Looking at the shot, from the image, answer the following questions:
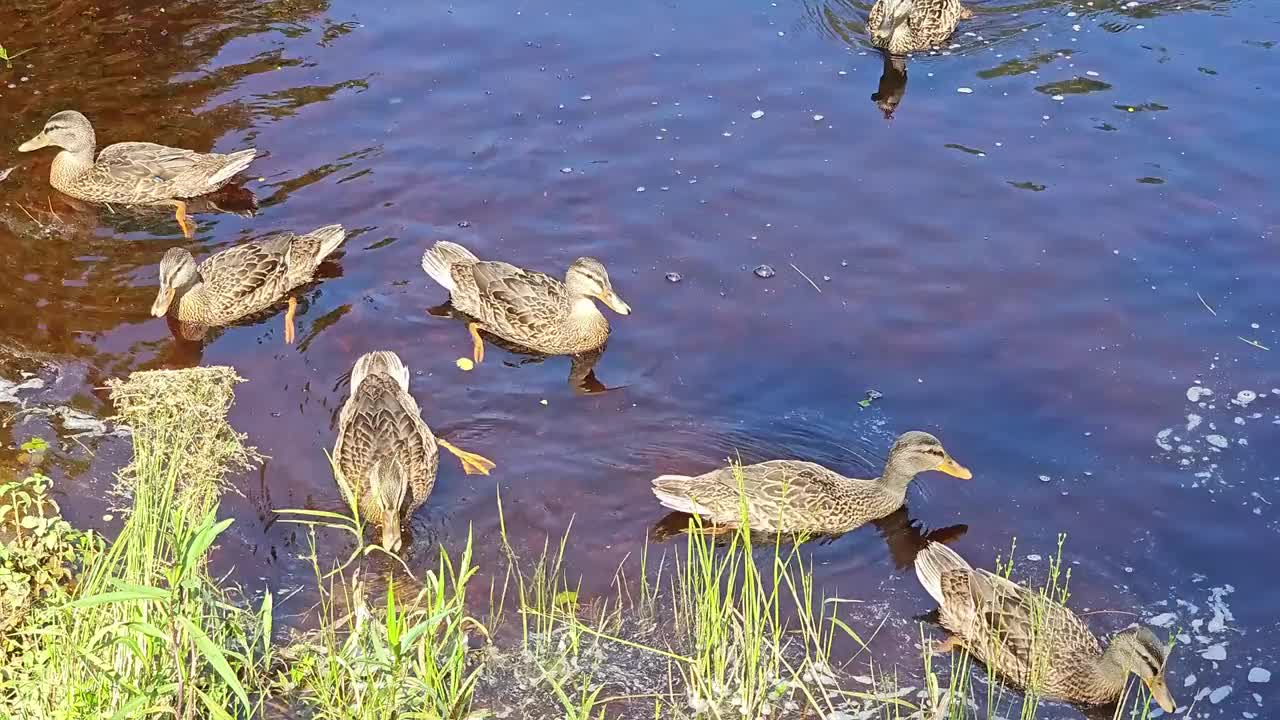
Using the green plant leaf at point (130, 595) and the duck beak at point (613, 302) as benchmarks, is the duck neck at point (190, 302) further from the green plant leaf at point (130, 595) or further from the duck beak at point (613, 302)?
the green plant leaf at point (130, 595)

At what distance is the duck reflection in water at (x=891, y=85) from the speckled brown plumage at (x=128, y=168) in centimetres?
547

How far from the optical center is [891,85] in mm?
11914

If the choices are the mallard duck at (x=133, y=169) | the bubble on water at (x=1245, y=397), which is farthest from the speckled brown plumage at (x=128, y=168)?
the bubble on water at (x=1245, y=397)

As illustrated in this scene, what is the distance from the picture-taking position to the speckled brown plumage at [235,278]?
8953mm

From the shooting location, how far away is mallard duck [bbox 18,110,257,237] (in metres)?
10.2

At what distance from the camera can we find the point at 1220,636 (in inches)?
265

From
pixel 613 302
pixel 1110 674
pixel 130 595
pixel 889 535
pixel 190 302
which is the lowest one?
pixel 889 535

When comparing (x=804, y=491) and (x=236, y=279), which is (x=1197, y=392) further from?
(x=236, y=279)

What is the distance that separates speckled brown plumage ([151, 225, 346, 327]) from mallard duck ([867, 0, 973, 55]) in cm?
587

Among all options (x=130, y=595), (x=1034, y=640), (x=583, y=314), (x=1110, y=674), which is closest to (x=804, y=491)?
(x=1034, y=640)

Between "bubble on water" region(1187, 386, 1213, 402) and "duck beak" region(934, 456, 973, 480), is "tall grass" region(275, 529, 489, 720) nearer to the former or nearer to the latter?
"duck beak" region(934, 456, 973, 480)

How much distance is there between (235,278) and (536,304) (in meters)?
2.12

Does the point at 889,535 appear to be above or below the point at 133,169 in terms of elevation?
below

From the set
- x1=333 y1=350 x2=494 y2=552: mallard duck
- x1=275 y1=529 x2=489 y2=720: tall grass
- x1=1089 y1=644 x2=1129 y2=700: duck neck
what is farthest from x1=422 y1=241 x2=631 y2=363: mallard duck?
x1=1089 y1=644 x2=1129 y2=700: duck neck
